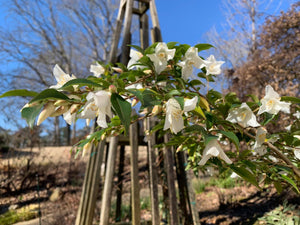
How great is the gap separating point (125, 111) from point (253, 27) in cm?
1128

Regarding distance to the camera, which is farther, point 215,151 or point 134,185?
point 134,185

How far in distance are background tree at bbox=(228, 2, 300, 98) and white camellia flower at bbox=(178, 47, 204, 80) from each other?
406 cm

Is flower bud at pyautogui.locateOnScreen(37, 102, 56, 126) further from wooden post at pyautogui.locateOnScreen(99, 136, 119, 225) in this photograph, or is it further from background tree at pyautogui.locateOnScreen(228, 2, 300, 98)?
background tree at pyautogui.locateOnScreen(228, 2, 300, 98)

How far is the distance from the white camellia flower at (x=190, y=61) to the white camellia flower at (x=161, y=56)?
1.8 inches

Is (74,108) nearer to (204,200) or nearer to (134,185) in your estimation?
(134,185)

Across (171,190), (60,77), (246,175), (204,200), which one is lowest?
(204,200)

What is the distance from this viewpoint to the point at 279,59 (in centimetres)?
434

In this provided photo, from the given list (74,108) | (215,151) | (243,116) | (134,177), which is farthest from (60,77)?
(134,177)

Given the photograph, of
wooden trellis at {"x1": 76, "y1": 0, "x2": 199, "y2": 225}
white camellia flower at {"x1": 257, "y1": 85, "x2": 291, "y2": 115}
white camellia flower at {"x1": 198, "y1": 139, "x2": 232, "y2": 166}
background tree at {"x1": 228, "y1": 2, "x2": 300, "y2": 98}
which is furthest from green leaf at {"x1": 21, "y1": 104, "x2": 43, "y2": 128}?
background tree at {"x1": 228, "y1": 2, "x2": 300, "y2": 98}

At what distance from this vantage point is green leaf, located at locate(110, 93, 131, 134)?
43 centimetres

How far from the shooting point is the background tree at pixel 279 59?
4141 millimetres

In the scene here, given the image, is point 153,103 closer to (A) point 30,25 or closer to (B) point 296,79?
(B) point 296,79

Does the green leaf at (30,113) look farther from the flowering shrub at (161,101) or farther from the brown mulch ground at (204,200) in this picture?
the brown mulch ground at (204,200)

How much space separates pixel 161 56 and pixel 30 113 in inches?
15.4
